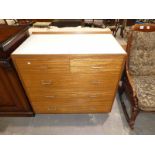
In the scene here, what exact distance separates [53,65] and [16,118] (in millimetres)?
1132

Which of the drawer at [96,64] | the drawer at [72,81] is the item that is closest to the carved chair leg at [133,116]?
the drawer at [72,81]

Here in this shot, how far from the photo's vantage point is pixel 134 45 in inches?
60.8

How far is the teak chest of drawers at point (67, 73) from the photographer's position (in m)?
1.14

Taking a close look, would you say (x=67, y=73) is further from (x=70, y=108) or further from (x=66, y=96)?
(x=70, y=108)

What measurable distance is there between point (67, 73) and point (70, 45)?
31cm

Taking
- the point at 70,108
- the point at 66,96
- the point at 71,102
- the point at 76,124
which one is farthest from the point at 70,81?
the point at 76,124

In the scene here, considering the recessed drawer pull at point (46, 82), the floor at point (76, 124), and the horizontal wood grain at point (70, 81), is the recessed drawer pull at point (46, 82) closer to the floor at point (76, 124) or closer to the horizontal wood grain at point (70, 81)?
the horizontal wood grain at point (70, 81)

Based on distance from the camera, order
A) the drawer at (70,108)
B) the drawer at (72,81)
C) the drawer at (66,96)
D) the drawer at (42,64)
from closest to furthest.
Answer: the drawer at (42,64) < the drawer at (72,81) < the drawer at (66,96) < the drawer at (70,108)

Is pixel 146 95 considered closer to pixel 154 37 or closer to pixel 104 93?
pixel 104 93

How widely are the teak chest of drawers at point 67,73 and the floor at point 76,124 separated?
0.65ft

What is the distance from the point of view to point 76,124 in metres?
1.70

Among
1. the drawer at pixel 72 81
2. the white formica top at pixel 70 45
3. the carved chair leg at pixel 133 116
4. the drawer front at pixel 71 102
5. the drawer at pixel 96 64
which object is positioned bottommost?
the carved chair leg at pixel 133 116

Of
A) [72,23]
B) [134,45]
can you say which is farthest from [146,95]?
[72,23]

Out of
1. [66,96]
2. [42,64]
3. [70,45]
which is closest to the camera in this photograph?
[42,64]
